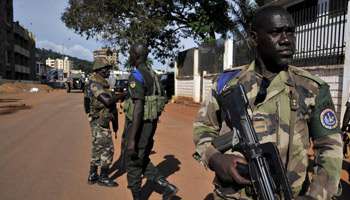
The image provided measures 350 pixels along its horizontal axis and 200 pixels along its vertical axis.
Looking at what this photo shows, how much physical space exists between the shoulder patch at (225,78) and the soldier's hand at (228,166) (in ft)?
1.04

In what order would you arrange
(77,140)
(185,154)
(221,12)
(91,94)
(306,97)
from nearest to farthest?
(306,97) < (91,94) < (185,154) < (77,140) < (221,12)

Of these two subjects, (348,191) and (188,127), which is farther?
(188,127)

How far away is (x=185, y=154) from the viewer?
7.97 m

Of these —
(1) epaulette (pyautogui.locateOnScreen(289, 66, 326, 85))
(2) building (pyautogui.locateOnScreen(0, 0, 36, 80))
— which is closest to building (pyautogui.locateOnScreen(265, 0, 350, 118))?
(1) epaulette (pyautogui.locateOnScreen(289, 66, 326, 85))

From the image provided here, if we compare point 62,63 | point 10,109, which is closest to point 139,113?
point 10,109

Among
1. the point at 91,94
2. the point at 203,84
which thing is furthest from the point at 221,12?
the point at 91,94

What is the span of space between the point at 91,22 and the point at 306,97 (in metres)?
23.9

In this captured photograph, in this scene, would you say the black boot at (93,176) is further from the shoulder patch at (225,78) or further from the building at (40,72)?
the building at (40,72)

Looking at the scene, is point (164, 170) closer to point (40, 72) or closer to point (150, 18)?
point (150, 18)

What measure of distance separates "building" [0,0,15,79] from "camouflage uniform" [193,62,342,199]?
58.2 metres

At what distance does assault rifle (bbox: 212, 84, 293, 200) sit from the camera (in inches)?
65.9

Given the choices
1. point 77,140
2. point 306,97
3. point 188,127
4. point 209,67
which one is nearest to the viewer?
point 306,97

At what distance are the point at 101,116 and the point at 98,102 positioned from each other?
19 centimetres

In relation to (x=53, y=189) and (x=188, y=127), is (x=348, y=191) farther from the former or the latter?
(x=188, y=127)
